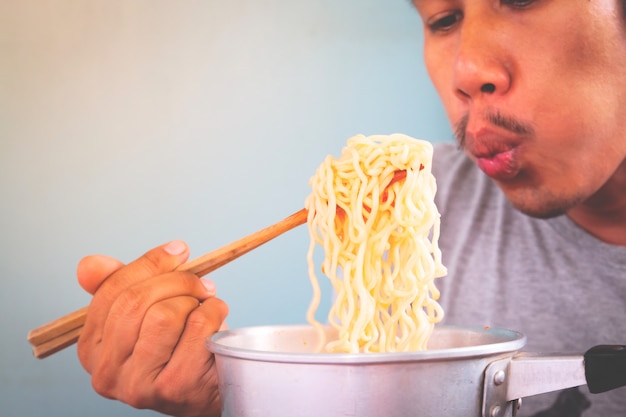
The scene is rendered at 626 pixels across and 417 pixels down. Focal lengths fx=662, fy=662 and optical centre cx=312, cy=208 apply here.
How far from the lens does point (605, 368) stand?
2.87 feet

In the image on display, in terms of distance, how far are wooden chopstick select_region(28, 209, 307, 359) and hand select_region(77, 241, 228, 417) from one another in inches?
0.9

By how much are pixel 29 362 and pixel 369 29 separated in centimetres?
192

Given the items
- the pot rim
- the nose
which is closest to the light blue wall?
the nose

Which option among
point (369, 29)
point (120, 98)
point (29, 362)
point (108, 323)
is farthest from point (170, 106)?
point (108, 323)

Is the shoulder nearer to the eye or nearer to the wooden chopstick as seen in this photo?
the eye

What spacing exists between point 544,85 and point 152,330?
0.89 m

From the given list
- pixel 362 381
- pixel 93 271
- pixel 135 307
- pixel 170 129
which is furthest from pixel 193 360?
pixel 170 129

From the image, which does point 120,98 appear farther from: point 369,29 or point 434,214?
point 434,214

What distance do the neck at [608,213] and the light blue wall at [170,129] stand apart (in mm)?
1266

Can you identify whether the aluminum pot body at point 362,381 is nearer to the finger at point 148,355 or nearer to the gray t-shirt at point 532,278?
the finger at point 148,355

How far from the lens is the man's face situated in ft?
4.24

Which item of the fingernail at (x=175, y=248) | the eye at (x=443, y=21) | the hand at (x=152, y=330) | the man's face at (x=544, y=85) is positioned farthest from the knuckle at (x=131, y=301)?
the eye at (x=443, y=21)

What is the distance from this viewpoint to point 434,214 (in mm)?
1251

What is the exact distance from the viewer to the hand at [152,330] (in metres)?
1.22
